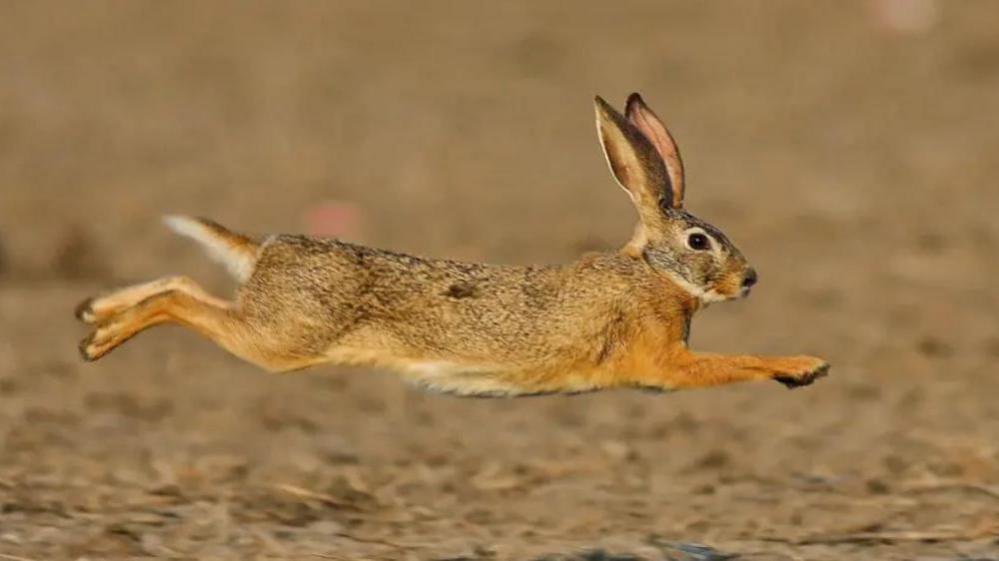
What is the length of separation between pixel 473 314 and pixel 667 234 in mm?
716

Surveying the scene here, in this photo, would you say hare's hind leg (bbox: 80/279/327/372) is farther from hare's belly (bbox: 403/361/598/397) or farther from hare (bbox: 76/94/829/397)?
hare's belly (bbox: 403/361/598/397)

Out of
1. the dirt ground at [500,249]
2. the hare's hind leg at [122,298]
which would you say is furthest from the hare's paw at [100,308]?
the dirt ground at [500,249]

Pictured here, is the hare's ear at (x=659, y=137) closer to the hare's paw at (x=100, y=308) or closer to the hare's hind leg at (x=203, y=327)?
the hare's hind leg at (x=203, y=327)

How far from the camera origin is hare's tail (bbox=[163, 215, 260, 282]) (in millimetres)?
6484

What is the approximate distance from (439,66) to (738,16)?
107 inches

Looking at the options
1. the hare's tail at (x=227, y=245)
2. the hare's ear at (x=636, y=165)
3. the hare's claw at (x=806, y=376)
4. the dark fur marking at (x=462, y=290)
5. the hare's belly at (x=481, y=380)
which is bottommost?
the hare's claw at (x=806, y=376)

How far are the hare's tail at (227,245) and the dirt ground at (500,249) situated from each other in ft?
3.14

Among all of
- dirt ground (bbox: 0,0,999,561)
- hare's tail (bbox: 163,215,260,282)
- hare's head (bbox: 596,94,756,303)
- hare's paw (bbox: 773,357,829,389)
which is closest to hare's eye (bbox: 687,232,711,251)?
hare's head (bbox: 596,94,756,303)

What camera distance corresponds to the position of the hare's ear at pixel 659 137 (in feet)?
22.2

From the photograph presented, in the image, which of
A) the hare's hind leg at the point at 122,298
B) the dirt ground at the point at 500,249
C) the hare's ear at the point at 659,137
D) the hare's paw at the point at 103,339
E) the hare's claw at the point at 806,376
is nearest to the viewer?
the hare's claw at the point at 806,376

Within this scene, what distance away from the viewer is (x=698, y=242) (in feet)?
21.5

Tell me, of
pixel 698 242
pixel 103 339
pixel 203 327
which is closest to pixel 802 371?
pixel 698 242

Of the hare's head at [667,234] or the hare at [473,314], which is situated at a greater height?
the hare's head at [667,234]

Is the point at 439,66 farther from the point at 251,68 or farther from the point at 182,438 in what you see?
the point at 182,438
